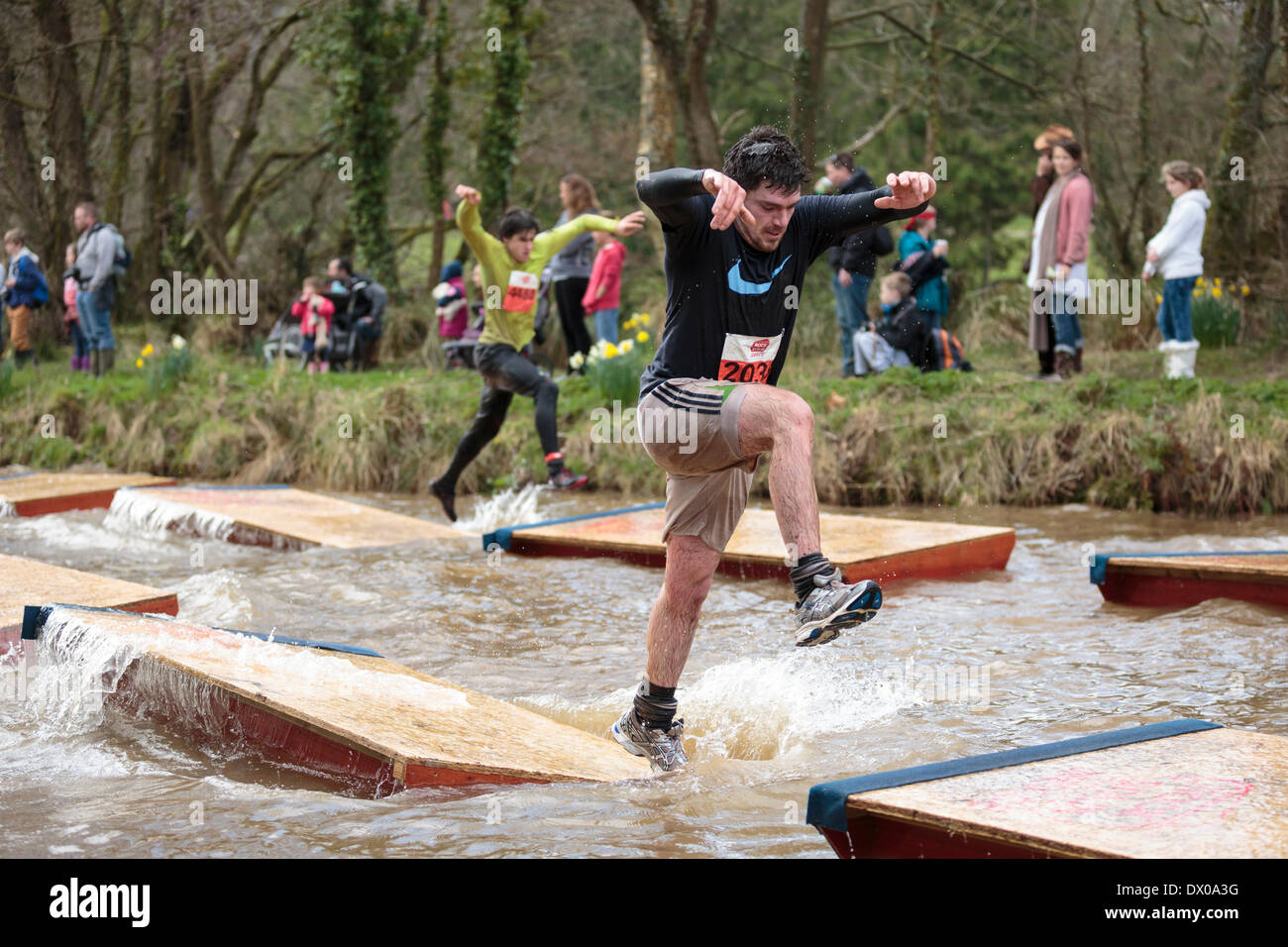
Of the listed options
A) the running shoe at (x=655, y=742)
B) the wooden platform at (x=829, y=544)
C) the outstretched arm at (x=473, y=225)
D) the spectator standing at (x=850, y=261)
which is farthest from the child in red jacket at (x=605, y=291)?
the running shoe at (x=655, y=742)

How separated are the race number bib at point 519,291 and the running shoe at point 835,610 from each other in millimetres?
5086

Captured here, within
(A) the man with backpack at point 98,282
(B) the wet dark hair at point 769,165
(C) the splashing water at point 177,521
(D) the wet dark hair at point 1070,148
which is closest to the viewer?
(B) the wet dark hair at point 769,165

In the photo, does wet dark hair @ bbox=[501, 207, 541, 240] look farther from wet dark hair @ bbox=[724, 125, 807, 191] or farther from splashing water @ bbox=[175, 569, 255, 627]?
wet dark hair @ bbox=[724, 125, 807, 191]

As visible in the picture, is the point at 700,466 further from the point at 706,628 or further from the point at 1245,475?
the point at 1245,475

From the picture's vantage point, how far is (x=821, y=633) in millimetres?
3494

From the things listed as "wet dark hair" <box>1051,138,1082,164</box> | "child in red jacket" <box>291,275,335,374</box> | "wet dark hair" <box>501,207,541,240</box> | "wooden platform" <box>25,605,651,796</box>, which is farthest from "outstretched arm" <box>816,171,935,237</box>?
"child in red jacket" <box>291,275,335,374</box>

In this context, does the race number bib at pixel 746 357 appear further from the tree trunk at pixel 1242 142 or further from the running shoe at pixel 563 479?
the tree trunk at pixel 1242 142

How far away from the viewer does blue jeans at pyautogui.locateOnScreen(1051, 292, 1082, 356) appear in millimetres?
10008

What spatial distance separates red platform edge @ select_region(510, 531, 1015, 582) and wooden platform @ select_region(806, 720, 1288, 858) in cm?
299

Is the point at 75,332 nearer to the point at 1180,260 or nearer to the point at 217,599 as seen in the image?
the point at 217,599

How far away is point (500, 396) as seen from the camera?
840cm

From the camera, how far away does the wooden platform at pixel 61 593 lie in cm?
468

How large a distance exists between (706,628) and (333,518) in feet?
10.7

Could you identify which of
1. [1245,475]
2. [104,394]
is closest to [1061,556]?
[1245,475]
